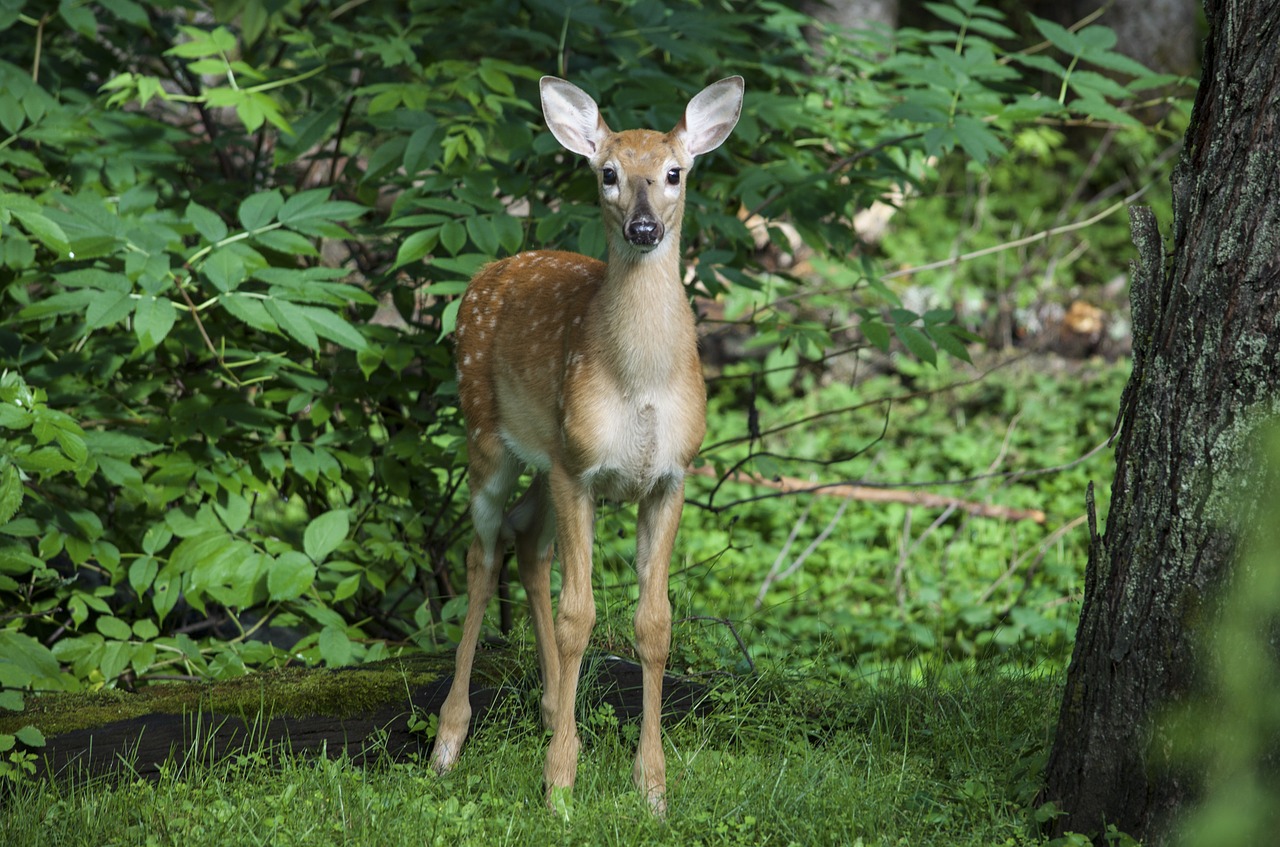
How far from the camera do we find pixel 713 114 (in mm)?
3811

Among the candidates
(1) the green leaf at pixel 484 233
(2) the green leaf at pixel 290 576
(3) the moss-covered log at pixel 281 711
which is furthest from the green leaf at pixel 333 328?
Result: (3) the moss-covered log at pixel 281 711

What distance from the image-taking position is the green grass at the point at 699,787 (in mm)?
3092

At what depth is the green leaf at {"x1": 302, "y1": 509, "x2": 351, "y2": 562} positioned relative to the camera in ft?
14.2

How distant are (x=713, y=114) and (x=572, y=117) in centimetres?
44

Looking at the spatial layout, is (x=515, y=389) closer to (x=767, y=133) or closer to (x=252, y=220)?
(x=252, y=220)

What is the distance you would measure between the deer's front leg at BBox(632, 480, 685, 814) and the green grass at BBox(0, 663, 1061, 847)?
0.09 metres

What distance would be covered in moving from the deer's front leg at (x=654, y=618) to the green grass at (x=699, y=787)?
89mm

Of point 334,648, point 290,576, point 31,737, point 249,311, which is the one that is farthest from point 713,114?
point 31,737

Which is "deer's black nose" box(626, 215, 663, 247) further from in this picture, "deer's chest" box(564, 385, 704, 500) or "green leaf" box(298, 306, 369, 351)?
"green leaf" box(298, 306, 369, 351)

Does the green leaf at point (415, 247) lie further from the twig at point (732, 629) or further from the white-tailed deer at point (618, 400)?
the twig at point (732, 629)

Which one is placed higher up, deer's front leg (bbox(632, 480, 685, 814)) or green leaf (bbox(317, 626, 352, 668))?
deer's front leg (bbox(632, 480, 685, 814))

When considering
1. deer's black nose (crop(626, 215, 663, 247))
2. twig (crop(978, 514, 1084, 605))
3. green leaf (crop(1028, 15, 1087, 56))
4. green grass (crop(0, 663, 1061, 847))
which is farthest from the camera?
twig (crop(978, 514, 1084, 605))

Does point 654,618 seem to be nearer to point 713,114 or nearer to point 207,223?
point 713,114

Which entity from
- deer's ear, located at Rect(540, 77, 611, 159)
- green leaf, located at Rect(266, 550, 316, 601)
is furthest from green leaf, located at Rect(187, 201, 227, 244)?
deer's ear, located at Rect(540, 77, 611, 159)
